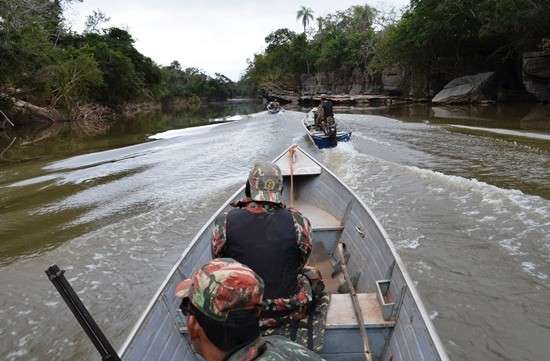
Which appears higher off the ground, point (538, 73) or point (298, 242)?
point (538, 73)

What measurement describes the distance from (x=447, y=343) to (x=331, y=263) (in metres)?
1.44

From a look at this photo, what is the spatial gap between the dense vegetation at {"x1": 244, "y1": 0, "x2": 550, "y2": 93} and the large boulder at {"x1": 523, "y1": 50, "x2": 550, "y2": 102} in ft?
4.23

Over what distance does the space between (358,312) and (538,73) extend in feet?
85.5

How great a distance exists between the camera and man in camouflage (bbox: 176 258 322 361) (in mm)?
1480

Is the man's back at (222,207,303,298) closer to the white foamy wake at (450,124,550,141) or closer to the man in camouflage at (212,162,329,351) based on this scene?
the man in camouflage at (212,162,329,351)

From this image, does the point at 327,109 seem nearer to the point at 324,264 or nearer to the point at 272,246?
the point at 324,264

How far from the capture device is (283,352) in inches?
57.5

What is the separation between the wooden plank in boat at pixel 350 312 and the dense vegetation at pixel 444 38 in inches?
935

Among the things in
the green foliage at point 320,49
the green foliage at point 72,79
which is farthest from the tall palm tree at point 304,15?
the green foliage at point 72,79

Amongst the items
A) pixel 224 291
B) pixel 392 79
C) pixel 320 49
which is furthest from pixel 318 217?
pixel 320 49

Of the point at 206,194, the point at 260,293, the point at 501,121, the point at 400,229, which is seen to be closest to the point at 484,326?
the point at 400,229

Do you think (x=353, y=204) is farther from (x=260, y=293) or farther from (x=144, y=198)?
(x=144, y=198)

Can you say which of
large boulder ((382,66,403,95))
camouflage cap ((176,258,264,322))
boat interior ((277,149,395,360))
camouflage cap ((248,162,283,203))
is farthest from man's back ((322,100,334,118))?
large boulder ((382,66,403,95))

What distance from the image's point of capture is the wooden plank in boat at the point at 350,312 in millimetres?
3262
